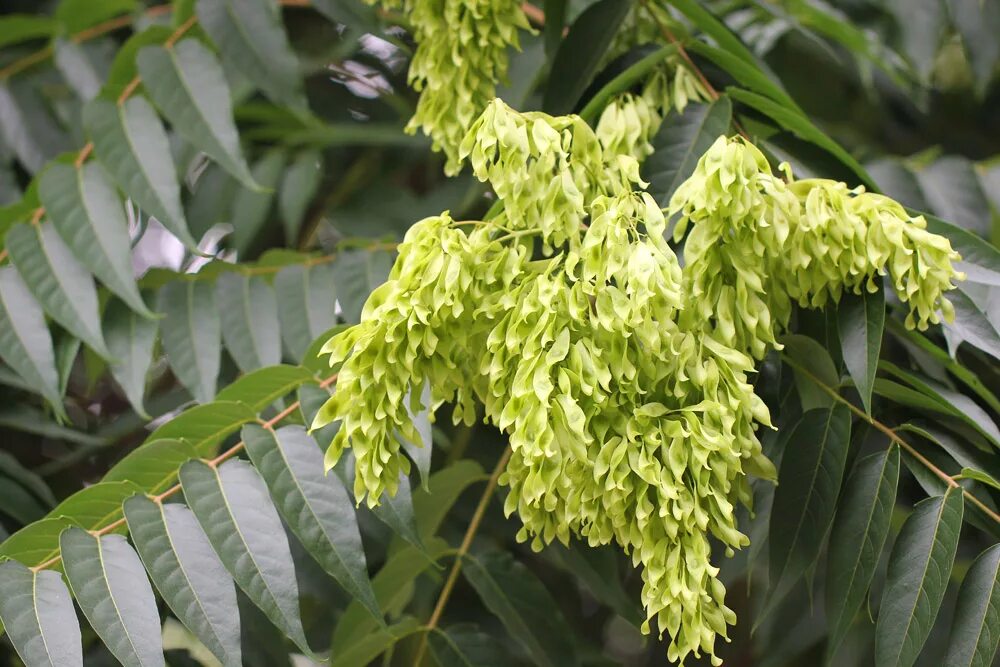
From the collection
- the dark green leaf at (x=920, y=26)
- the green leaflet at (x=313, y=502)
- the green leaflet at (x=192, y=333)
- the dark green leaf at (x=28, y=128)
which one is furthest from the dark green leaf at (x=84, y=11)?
the dark green leaf at (x=920, y=26)

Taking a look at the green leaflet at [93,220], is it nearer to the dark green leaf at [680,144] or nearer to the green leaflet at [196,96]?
the green leaflet at [196,96]

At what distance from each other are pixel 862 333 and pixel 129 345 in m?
1.05

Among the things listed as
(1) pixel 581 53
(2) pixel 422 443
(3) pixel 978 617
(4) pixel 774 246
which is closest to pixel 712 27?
(1) pixel 581 53

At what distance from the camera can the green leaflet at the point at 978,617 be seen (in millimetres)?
1053

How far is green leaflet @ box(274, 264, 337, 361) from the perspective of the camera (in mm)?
1518

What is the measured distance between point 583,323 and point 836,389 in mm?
439

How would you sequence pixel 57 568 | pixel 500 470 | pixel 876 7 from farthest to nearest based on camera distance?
pixel 876 7 < pixel 500 470 < pixel 57 568

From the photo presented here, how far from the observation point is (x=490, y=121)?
1025 millimetres

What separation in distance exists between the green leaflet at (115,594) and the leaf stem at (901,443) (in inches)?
31.0

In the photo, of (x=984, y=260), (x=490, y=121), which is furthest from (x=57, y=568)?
(x=984, y=260)

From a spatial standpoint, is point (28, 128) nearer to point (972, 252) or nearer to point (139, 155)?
point (139, 155)

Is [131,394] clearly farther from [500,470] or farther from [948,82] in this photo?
[948,82]

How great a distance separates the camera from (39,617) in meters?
1.08

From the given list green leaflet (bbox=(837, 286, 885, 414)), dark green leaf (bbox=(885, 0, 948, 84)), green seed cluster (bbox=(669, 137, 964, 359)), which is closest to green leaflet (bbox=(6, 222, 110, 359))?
green seed cluster (bbox=(669, 137, 964, 359))
